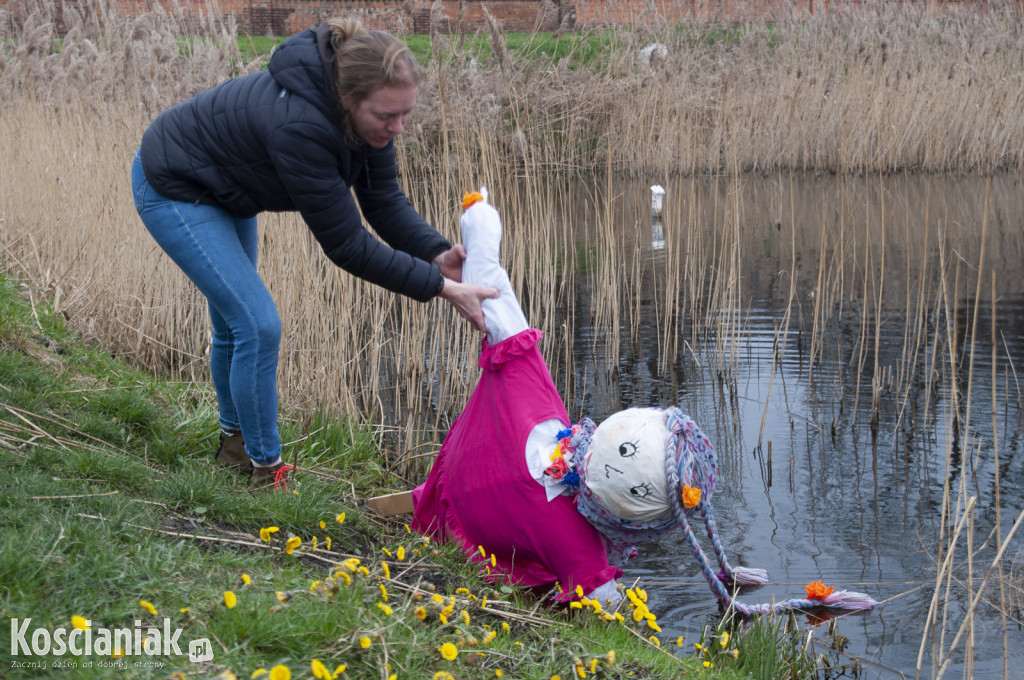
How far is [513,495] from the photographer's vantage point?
99.7 inches

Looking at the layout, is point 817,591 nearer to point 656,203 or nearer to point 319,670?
point 319,670

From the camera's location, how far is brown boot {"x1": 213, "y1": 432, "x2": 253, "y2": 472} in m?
2.95

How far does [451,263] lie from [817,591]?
65.5 inches

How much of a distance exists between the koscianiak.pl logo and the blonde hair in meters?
1.40

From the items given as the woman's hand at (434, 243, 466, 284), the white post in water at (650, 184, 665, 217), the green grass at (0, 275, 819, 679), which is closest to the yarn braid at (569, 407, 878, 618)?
the green grass at (0, 275, 819, 679)

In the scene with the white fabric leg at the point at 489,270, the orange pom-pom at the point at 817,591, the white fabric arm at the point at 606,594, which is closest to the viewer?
the white fabric arm at the point at 606,594

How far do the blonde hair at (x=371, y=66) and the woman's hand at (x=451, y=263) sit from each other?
618mm

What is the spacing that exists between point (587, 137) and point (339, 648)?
531cm

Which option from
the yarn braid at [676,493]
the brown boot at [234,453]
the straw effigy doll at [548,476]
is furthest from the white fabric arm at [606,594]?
the brown boot at [234,453]

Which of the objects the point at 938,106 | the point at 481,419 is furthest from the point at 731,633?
the point at 938,106

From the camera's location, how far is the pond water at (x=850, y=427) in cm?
284

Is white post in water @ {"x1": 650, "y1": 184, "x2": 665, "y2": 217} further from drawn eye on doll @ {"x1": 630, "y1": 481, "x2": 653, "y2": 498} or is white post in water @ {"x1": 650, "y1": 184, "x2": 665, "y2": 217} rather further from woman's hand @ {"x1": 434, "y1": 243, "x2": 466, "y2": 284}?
drawn eye on doll @ {"x1": 630, "y1": 481, "x2": 653, "y2": 498}

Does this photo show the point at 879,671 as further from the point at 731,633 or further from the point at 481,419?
the point at 481,419

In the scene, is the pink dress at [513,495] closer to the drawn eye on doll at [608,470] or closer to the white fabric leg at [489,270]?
the white fabric leg at [489,270]
